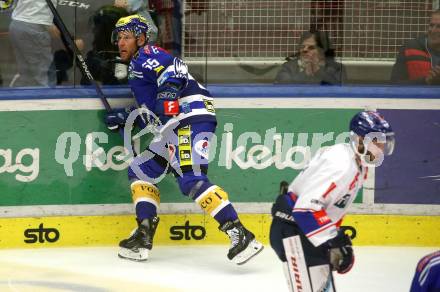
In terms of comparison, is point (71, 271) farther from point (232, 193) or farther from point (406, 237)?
point (406, 237)

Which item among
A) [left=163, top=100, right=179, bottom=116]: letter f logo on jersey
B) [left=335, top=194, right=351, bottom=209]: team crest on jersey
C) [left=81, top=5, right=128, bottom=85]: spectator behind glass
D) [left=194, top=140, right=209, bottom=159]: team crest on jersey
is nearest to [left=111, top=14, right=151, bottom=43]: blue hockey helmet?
[left=81, top=5, right=128, bottom=85]: spectator behind glass

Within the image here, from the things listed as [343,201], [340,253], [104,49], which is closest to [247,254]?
[104,49]

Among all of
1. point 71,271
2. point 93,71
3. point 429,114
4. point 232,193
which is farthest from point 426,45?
point 71,271

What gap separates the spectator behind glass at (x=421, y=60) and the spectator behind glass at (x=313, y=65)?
43cm

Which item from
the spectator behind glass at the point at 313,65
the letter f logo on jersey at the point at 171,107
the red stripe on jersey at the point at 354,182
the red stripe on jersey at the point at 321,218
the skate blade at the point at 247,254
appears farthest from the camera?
the spectator behind glass at the point at 313,65

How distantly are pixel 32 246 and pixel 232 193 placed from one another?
1423 millimetres

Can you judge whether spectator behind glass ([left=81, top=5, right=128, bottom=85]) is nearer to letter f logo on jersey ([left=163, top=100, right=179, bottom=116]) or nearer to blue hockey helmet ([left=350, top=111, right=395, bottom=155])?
letter f logo on jersey ([left=163, top=100, right=179, bottom=116])

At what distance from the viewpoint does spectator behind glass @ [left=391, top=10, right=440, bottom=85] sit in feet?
24.7

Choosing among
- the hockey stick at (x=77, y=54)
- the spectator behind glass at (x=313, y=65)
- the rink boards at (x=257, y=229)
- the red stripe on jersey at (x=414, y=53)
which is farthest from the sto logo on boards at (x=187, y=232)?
the red stripe on jersey at (x=414, y=53)

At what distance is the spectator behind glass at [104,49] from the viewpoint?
7320mm

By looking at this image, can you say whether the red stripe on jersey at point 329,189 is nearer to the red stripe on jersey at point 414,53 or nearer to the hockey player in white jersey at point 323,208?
the hockey player in white jersey at point 323,208

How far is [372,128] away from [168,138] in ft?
8.62

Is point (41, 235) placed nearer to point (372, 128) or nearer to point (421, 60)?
point (421, 60)

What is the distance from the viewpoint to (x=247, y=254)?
6.70 meters
